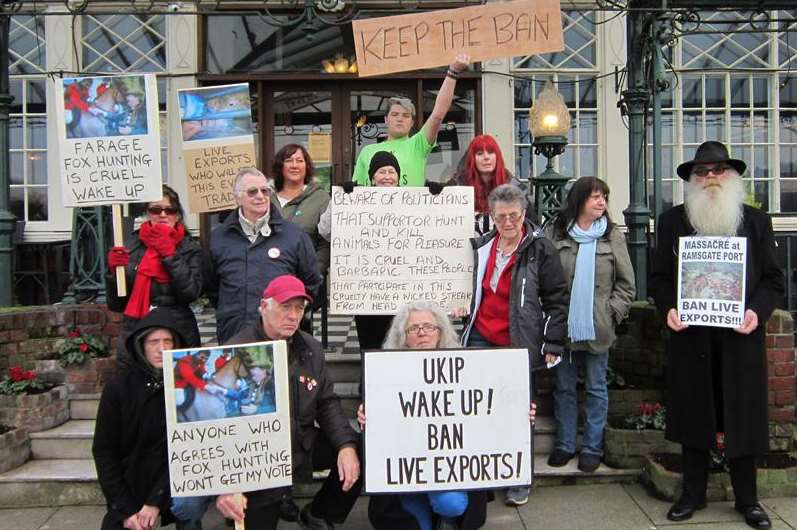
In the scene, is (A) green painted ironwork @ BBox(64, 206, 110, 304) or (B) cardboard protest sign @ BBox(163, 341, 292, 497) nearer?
(B) cardboard protest sign @ BBox(163, 341, 292, 497)

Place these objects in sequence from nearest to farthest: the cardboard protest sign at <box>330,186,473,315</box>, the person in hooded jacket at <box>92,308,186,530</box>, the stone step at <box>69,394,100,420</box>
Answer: the person in hooded jacket at <box>92,308,186,530</box> < the cardboard protest sign at <box>330,186,473,315</box> < the stone step at <box>69,394,100,420</box>

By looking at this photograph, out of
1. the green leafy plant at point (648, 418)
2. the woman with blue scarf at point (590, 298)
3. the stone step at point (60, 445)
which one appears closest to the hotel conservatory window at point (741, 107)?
the green leafy plant at point (648, 418)

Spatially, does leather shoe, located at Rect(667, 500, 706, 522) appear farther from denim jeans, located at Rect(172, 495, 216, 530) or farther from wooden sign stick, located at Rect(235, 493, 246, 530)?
denim jeans, located at Rect(172, 495, 216, 530)

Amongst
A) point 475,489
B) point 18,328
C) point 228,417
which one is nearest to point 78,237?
point 18,328

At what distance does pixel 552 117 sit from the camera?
5.76 meters

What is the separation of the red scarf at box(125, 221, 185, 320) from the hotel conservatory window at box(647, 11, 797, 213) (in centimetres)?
663

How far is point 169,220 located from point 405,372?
1614 millimetres

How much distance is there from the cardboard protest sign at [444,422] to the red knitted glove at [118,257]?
1.39m

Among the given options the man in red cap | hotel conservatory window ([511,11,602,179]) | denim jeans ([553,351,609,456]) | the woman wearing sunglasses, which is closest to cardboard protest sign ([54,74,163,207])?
the woman wearing sunglasses

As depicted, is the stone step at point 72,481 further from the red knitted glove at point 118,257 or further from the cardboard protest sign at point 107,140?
the cardboard protest sign at point 107,140

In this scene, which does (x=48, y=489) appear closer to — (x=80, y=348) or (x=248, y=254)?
(x=80, y=348)

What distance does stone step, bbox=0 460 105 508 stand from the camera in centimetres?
394

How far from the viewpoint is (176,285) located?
11.5 feet

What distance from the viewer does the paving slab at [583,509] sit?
3.66 metres
